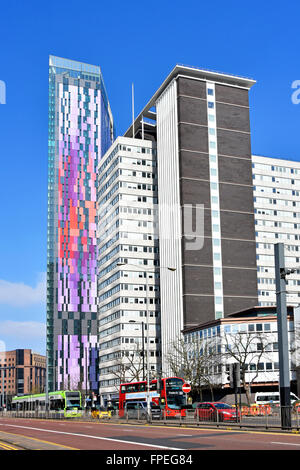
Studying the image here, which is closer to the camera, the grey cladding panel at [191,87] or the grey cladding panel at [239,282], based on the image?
the grey cladding panel at [239,282]

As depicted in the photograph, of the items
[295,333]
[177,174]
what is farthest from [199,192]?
[295,333]

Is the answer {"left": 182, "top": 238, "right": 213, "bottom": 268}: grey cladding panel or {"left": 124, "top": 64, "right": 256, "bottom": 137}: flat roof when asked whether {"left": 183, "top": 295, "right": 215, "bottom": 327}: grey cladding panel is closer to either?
{"left": 182, "top": 238, "right": 213, "bottom": 268}: grey cladding panel

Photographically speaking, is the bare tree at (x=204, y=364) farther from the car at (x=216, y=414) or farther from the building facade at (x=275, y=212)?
the car at (x=216, y=414)

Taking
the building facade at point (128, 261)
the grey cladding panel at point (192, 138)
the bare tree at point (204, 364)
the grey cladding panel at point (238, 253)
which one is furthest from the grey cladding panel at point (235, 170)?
the bare tree at point (204, 364)

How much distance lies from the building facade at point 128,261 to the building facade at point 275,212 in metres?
24.9

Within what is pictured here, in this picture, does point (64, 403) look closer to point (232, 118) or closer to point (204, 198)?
point (204, 198)

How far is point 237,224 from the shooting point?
120m

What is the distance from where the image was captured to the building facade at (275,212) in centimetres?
13838

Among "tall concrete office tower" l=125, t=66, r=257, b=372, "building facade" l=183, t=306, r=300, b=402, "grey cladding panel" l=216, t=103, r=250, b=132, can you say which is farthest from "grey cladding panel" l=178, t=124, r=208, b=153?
"building facade" l=183, t=306, r=300, b=402

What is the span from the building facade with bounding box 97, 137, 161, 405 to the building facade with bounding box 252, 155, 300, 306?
81.8 ft

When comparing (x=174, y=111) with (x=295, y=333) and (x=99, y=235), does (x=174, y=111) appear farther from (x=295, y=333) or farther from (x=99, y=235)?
(x=295, y=333)

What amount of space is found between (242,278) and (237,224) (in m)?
10.9

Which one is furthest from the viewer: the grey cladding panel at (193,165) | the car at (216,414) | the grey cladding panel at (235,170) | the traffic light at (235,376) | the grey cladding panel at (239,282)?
the grey cladding panel at (235,170)

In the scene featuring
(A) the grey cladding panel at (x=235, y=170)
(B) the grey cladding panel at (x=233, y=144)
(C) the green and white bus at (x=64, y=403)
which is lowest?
(C) the green and white bus at (x=64, y=403)
